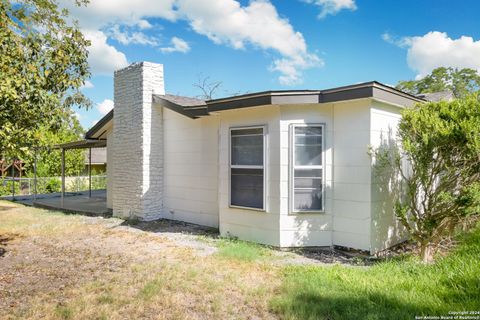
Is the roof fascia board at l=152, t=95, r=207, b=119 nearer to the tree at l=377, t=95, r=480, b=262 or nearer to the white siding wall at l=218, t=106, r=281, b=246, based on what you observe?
the white siding wall at l=218, t=106, r=281, b=246

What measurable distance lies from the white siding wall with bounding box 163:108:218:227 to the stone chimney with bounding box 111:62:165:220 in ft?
0.93

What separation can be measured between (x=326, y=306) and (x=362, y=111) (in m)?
3.67

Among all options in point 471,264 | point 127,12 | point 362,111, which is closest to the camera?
point 471,264

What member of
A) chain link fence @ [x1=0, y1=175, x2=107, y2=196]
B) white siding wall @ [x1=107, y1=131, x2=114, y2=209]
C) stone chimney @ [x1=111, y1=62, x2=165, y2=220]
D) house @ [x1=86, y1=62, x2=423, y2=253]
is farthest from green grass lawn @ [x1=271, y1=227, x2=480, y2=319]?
chain link fence @ [x1=0, y1=175, x2=107, y2=196]

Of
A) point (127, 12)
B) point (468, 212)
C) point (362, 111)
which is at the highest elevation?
point (127, 12)

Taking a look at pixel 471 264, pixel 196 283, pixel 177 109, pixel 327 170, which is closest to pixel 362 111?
pixel 327 170

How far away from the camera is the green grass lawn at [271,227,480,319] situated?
336 centimetres

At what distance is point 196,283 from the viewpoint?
14.3ft

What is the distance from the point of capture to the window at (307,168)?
6.07 meters

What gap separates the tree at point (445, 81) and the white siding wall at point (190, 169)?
24775 mm

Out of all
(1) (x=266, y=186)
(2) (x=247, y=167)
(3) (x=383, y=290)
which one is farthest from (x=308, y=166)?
(3) (x=383, y=290)

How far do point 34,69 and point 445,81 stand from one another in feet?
103

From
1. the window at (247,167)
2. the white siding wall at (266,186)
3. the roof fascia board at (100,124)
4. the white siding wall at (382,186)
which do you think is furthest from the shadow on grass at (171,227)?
the roof fascia board at (100,124)

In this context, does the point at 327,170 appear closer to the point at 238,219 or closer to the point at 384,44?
the point at 238,219
